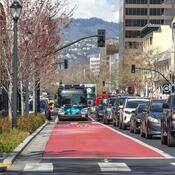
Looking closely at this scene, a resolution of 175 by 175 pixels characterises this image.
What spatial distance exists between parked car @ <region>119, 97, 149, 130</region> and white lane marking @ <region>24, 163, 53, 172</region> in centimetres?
2353

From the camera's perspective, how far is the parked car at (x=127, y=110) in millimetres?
42138

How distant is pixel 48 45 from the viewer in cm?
4178

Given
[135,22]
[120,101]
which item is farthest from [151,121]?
[135,22]

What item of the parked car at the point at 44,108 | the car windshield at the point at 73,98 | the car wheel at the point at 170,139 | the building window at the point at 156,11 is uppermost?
the building window at the point at 156,11

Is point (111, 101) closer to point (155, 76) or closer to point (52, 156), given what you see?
point (52, 156)

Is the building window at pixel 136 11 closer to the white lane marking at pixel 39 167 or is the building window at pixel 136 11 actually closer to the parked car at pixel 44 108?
the parked car at pixel 44 108

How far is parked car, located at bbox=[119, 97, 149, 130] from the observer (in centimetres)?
4214

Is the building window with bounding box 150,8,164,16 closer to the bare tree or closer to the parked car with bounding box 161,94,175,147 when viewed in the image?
the bare tree

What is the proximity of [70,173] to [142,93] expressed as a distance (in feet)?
337

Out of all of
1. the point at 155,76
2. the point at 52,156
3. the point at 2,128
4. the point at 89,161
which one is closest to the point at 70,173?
the point at 89,161

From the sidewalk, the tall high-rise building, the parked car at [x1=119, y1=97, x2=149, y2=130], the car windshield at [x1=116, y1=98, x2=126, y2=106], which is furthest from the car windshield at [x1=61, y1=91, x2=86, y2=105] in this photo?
the tall high-rise building

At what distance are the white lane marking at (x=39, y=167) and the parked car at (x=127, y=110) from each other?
23529 mm

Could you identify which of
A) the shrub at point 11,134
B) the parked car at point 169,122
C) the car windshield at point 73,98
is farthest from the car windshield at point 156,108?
the car windshield at point 73,98

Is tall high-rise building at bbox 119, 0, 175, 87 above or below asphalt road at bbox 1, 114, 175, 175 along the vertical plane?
above
